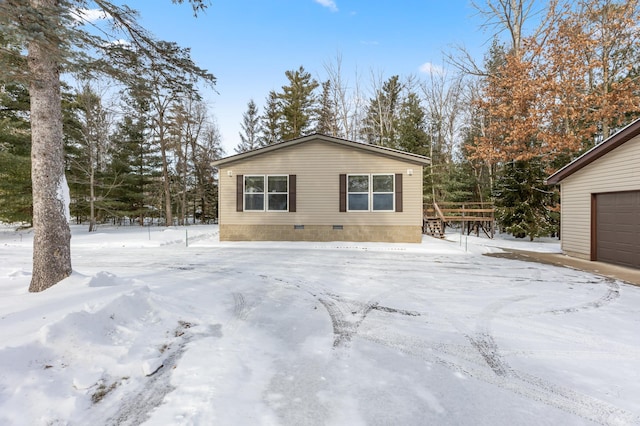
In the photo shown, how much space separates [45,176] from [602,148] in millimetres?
12015

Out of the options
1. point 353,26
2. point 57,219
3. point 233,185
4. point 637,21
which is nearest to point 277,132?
point 353,26

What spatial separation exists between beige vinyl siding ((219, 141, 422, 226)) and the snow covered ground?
19.7ft

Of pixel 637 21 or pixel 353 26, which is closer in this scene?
pixel 637 21

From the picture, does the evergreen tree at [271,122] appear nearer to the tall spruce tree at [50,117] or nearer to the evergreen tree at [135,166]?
the evergreen tree at [135,166]

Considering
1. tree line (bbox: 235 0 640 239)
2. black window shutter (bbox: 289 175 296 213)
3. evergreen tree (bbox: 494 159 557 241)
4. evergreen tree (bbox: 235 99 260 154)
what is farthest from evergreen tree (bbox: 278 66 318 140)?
evergreen tree (bbox: 494 159 557 241)

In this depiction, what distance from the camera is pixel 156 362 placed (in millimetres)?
2715

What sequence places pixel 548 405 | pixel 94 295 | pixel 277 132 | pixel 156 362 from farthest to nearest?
1. pixel 277 132
2. pixel 94 295
3. pixel 156 362
4. pixel 548 405

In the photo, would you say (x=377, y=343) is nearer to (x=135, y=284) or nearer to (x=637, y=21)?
(x=135, y=284)

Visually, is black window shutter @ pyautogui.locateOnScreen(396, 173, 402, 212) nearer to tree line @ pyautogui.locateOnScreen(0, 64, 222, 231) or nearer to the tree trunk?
tree line @ pyautogui.locateOnScreen(0, 64, 222, 231)

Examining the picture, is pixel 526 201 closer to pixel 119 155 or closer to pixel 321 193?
pixel 321 193

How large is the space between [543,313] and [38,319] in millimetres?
6206

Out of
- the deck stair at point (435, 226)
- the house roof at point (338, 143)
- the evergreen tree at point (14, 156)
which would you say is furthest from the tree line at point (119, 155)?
the deck stair at point (435, 226)

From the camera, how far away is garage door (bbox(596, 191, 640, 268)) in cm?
731

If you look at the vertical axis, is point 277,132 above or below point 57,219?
above
